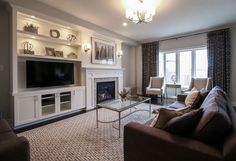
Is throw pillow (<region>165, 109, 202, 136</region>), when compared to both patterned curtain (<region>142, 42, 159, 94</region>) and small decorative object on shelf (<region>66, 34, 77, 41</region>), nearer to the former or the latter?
small decorative object on shelf (<region>66, 34, 77, 41</region>)

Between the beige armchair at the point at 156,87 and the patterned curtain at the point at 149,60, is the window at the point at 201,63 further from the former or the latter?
the patterned curtain at the point at 149,60

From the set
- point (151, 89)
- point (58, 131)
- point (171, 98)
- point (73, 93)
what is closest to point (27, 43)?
point (73, 93)

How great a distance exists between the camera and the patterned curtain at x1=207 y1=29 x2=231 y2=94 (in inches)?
175

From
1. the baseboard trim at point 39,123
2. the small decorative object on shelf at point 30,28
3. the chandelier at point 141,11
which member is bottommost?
the baseboard trim at point 39,123

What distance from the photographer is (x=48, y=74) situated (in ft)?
11.3

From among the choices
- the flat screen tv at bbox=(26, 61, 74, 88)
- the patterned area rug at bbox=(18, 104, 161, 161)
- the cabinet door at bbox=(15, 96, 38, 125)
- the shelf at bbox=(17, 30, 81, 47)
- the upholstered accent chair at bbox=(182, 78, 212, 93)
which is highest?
the shelf at bbox=(17, 30, 81, 47)

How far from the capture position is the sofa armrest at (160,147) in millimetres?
1010

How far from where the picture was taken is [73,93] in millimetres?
3830

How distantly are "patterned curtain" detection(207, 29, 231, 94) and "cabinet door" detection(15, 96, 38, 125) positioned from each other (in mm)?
5378

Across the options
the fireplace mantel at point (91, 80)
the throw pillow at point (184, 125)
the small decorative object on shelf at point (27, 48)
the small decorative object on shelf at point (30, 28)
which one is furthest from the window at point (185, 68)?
the small decorative object on shelf at point (27, 48)

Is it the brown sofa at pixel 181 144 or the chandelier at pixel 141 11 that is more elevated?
the chandelier at pixel 141 11

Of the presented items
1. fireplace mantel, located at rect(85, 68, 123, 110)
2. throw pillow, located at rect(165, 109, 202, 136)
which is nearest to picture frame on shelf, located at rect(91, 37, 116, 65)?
fireplace mantel, located at rect(85, 68, 123, 110)

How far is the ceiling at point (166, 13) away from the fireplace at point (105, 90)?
76.2 inches

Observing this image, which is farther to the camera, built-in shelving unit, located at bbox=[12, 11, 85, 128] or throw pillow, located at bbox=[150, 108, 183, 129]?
built-in shelving unit, located at bbox=[12, 11, 85, 128]
